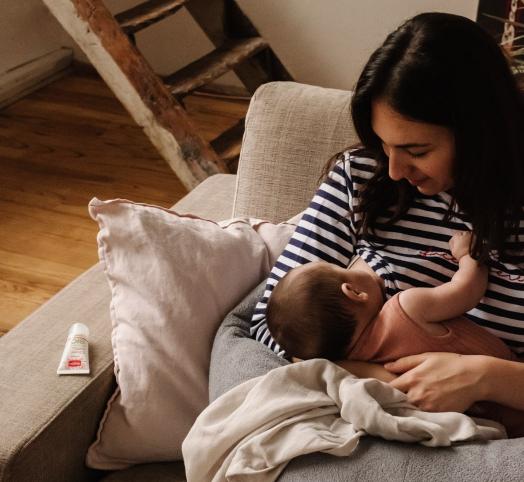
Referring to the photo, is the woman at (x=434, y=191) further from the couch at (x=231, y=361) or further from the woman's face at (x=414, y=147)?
the couch at (x=231, y=361)

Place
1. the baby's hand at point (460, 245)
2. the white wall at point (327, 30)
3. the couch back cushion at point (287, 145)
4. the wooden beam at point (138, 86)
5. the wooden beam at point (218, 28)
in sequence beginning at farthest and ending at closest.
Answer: the white wall at point (327, 30) → the wooden beam at point (218, 28) → the wooden beam at point (138, 86) → the couch back cushion at point (287, 145) → the baby's hand at point (460, 245)

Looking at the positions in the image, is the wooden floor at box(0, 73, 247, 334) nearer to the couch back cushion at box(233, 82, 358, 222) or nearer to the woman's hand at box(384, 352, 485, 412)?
the couch back cushion at box(233, 82, 358, 222)

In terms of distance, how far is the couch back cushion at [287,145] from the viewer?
171 cm

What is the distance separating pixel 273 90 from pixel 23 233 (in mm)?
1681

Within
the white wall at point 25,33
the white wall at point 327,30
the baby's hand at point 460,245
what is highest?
the white wall at point 25,33

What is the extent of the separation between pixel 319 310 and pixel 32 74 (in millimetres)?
3463

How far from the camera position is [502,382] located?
124 cm

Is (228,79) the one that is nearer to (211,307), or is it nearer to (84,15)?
(84,15)

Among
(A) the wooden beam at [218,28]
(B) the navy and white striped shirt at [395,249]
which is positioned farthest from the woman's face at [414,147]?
(A) the wooden beam at [218,28]

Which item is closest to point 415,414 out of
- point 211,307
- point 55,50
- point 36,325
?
point 211,307

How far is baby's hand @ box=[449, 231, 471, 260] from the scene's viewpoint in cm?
137

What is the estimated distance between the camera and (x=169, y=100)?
3051 millimetres

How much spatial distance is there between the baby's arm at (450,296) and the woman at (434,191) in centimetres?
3

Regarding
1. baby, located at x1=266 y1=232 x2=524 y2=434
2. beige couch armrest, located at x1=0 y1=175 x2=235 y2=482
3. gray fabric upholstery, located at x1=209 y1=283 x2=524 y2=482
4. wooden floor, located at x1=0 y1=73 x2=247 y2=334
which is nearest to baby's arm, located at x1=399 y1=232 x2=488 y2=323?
baby, located at x1=266 y1=232 x2=524 y2=434
